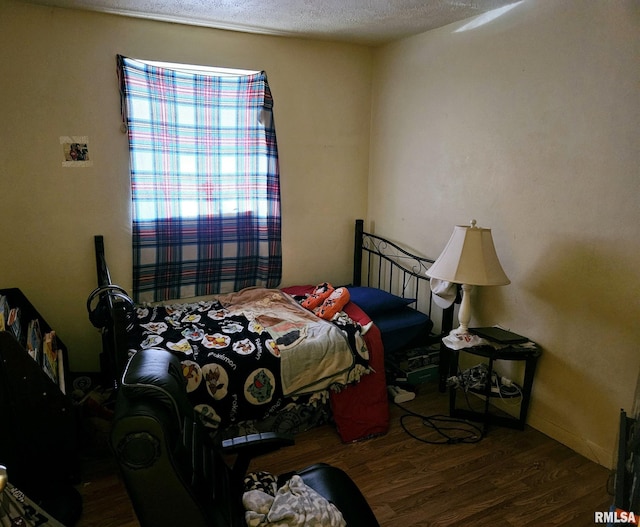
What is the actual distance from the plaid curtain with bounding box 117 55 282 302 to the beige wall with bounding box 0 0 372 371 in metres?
0.12

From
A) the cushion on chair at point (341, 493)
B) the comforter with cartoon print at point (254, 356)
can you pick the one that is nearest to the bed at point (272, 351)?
the comforter with cartoon print at point (254, 356)

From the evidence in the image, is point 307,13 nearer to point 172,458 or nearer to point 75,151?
point 75,151

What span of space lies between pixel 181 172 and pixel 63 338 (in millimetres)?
1387

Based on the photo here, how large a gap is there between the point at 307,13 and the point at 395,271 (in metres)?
1.98

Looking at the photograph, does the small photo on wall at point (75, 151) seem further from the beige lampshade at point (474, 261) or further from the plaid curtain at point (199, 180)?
the beige lampshade at point (474, 261)

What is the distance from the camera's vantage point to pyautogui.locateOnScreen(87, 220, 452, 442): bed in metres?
2.35

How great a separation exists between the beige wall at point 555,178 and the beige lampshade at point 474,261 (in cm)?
28

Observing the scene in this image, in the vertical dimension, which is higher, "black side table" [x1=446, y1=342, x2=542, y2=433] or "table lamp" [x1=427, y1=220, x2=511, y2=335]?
"table lamp" [x1=427, y1=220, x2=511, y2=335]

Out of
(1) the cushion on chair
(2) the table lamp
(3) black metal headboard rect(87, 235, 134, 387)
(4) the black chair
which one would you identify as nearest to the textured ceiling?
(2) the table lamp

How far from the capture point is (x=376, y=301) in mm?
3104

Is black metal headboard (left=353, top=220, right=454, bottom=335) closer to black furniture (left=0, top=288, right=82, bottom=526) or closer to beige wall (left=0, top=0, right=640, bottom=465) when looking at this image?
beige wall (left=0, top=0, right=640, bottom=465)

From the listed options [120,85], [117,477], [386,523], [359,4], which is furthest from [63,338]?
[359,4]

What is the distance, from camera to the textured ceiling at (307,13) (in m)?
2.55

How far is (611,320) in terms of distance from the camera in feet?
7.29
